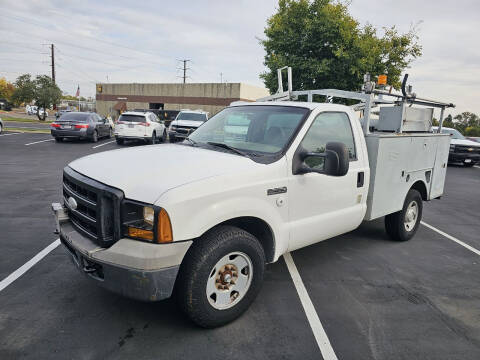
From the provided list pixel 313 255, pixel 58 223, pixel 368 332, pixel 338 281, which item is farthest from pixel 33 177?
pixel 368 332

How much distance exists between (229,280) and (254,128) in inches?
64.4

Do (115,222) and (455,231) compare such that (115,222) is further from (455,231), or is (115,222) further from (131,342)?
(455,231)

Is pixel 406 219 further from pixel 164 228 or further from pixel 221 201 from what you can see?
pixel 164 228

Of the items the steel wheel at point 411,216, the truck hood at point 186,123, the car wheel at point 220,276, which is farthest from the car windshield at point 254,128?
the truck hood at point 186,123

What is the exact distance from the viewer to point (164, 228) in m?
2.46

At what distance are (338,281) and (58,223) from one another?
2.95 m

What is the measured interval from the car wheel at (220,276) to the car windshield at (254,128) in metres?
0.98

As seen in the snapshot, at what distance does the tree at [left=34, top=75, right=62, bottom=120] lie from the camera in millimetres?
34562

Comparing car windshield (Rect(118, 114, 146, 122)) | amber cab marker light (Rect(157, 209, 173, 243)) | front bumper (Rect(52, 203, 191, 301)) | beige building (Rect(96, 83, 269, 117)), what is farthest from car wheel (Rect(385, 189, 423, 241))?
beige building (Rect(96, 83, 269, 117))

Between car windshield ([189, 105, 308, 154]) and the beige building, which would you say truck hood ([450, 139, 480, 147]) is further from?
the beige building

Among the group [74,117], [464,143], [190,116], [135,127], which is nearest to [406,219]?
[135,127]

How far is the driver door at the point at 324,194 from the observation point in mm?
3406

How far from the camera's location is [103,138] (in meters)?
21.3

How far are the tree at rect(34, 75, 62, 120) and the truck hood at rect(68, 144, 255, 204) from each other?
1446 inches
